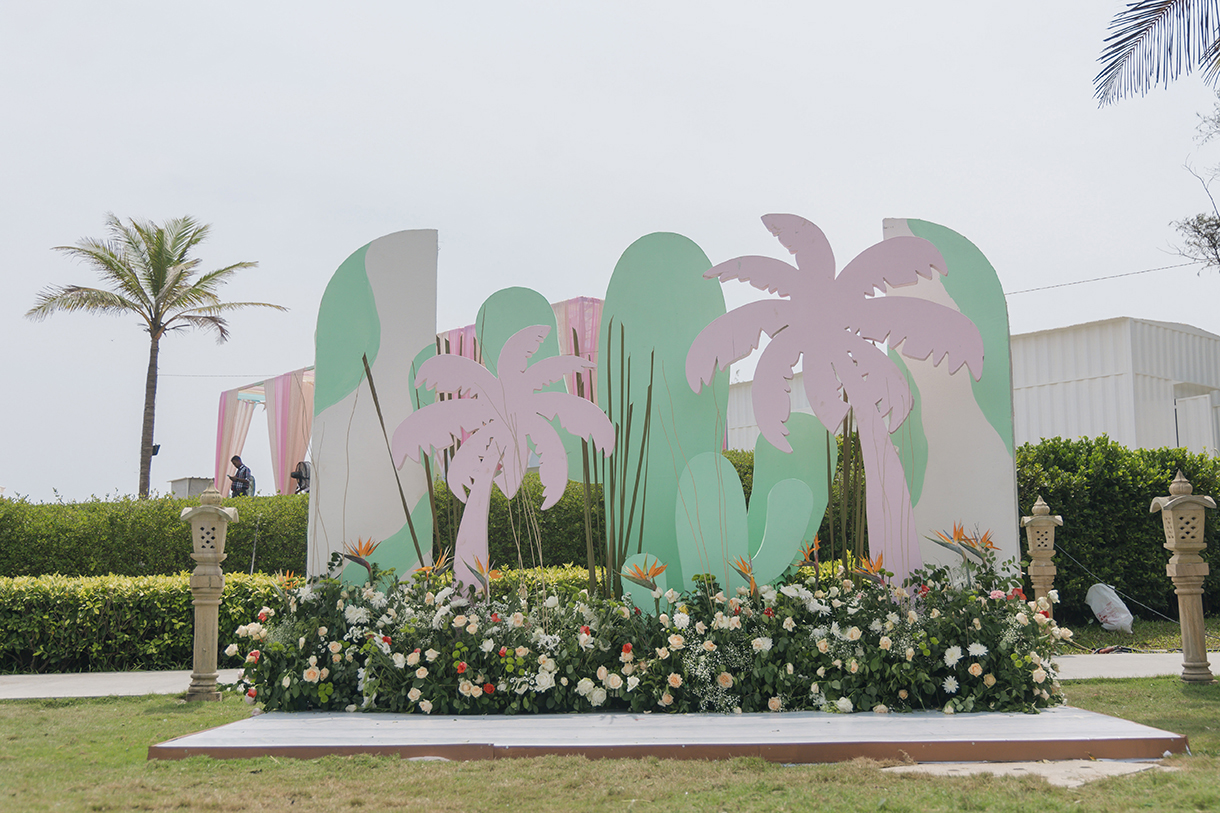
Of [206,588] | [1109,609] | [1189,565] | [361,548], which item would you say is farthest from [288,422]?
[1189,565]

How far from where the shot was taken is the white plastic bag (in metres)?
9.38

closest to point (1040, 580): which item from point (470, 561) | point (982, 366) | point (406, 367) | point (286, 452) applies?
point (982, 366)

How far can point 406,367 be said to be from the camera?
19.1 ft

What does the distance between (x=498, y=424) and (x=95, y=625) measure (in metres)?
5.24

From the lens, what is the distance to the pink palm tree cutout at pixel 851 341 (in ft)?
Answer: 17.2

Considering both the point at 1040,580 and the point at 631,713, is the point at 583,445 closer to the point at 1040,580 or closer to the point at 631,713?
the point at 631,713

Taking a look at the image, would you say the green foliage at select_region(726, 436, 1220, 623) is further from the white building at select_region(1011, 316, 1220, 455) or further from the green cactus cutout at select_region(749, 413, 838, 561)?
the green cactus cutout at select_region(749, 413, 838, 561)

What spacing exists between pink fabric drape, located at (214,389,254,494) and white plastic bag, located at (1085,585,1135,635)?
13.8 meters

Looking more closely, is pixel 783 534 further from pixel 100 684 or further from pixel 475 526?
pixel 100 684

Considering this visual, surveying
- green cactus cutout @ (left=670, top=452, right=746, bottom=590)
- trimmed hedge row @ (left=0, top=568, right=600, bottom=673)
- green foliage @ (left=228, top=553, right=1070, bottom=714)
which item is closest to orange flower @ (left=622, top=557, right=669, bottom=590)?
green foliage @ (left=228, top=553, right=1070, bottom=714)

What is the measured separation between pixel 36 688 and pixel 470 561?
408 cm

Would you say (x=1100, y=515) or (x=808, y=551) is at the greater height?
(x=1100, y=515)

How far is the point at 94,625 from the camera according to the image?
8.24 m

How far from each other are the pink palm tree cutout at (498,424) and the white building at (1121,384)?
9.87 metres
